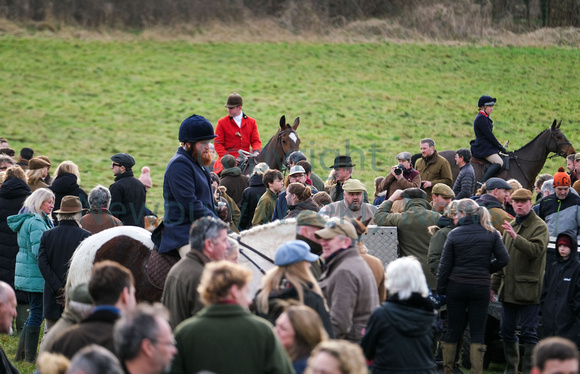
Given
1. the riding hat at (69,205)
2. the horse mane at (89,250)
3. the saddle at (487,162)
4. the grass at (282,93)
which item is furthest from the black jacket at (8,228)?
the grass at (282,93)

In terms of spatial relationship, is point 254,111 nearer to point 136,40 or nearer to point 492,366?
point 136,40

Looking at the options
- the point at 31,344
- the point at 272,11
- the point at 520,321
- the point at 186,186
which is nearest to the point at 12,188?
the point at 31,344

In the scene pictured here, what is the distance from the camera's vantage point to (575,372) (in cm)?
398

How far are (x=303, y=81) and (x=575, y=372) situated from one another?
27.6m

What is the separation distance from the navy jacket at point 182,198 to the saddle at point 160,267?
9 centimetres

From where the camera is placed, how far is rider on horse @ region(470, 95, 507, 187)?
15102 mm

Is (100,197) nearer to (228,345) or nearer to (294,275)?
(294,275)

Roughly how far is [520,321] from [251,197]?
163 inches

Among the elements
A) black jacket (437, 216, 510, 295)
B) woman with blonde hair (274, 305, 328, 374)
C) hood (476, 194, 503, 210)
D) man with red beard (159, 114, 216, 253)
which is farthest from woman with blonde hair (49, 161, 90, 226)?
woman with blonde hair (274, 305, 328, 374)

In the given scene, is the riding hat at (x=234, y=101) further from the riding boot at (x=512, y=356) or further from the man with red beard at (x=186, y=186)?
the riding boot at (x=512, y=356)

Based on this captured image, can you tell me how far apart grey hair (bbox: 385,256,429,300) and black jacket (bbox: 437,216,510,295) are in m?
2.60

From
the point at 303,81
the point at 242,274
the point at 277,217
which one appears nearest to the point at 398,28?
the point at 303,81

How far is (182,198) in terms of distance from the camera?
6.49 metres

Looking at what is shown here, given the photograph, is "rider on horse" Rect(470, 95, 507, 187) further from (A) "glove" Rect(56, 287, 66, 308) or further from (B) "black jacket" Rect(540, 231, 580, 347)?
(A) "glove" Rect(56, 287, 66, 308)
